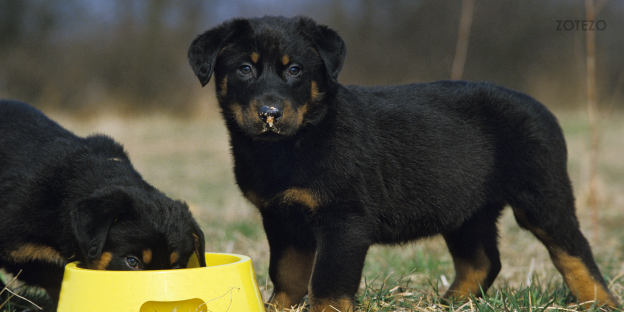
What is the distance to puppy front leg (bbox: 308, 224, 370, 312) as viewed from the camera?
264 cm

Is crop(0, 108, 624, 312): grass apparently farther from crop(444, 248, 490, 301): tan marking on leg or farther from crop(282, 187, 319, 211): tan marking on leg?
crop(282, 187, 319, 211): tan marking on leg

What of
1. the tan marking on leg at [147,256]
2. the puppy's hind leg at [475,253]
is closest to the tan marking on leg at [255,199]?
the tan marking on leg at [147,256]

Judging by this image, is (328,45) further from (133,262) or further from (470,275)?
(470,275)

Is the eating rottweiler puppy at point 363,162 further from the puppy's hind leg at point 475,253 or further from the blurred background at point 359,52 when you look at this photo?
the blurred background at point 359,52

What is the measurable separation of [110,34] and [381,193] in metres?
13.3

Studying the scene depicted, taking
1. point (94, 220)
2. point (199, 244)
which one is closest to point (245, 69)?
point (199, 244)

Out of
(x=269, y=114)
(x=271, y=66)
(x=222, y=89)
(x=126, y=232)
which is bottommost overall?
(x=126, y=232)

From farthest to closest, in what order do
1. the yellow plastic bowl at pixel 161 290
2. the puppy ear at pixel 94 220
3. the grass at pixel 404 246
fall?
the grass at pixel 404 246 → the puppy ear at pixel 94 220 → the yellow plastic bowl at pixel 161 290

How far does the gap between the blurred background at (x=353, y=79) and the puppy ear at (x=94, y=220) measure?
126cm

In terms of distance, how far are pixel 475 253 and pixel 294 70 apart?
1.78 meters

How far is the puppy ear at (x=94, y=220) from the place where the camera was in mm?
2535

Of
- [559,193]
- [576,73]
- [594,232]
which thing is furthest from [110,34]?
[559,193]

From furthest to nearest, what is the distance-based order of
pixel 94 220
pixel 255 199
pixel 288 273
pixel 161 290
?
1. pixel 288 273
2. pixel 255 199
3. pixel 94 220
4. pixel 161 290

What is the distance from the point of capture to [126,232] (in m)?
2.63
